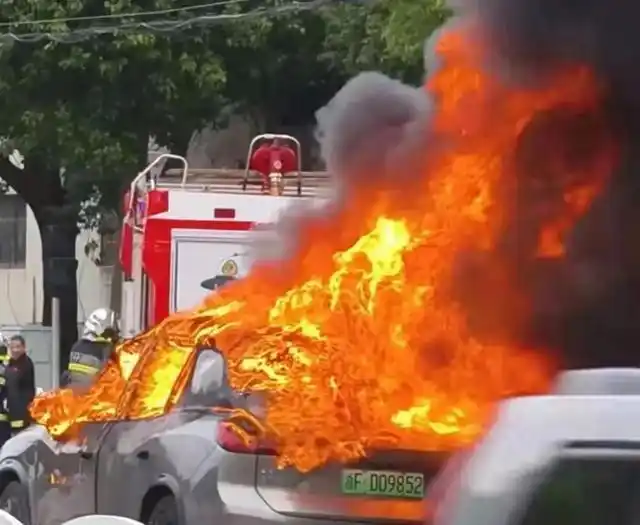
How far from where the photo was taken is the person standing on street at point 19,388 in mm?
14023

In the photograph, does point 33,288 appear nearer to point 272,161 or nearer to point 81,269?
point 81,269

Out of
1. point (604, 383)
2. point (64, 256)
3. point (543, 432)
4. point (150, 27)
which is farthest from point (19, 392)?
point (543, 432)

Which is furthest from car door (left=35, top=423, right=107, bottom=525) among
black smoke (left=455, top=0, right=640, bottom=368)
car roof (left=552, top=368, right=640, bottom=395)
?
car roof (left=552, top=368, right=640, bottom=395)

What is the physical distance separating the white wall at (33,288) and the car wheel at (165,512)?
23.9m

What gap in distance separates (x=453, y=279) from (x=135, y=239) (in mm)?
6620

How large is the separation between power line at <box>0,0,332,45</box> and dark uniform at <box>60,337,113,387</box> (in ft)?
28.8

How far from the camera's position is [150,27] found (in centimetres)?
2062

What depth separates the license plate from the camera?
6676 mm

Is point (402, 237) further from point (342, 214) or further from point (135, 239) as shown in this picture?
point (135, 239)

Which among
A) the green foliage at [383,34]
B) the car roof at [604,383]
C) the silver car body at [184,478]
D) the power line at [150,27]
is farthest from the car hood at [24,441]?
the power line at [150,27]

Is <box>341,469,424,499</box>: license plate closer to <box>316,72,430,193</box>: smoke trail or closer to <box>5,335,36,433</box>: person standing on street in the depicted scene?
<box>316,72,430,193</box>: smoke trail

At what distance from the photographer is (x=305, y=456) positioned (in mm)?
6809

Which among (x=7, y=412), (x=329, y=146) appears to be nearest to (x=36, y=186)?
(x=7, y=412)

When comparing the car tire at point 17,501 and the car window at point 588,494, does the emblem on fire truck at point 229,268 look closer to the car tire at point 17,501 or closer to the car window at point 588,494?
the car tire at point 17,501
